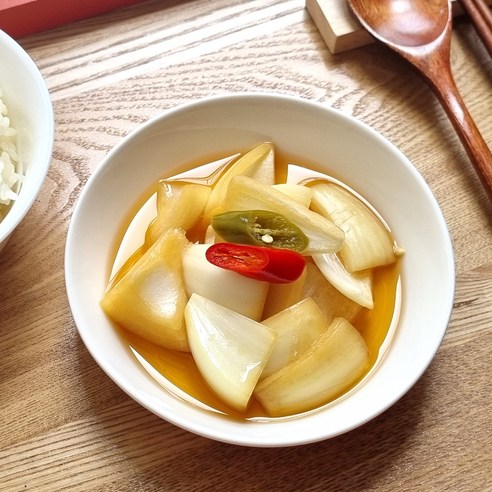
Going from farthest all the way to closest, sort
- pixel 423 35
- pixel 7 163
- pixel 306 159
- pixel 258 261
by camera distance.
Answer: pixel 423 35
pixel 306 159
pixel 7 163
pixel 258 261

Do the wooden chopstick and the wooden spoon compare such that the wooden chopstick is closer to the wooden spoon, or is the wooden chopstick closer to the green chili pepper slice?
the wooden spoon

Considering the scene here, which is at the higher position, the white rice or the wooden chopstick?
the white rice

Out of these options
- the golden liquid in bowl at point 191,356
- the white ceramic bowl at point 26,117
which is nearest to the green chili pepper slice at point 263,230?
the golden liquid in bowl at point 191,356

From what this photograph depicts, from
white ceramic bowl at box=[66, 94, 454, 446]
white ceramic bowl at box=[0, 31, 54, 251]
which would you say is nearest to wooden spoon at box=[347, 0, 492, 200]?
white ceramic bowl at box=[66, 94, 454, 446]

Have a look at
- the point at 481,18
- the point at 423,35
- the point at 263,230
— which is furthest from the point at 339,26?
the point at 263,230

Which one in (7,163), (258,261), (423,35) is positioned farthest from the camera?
(423,35)

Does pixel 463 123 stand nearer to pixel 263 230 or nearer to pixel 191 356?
pixel 263 230

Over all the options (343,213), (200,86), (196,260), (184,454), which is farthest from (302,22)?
(184,454)
